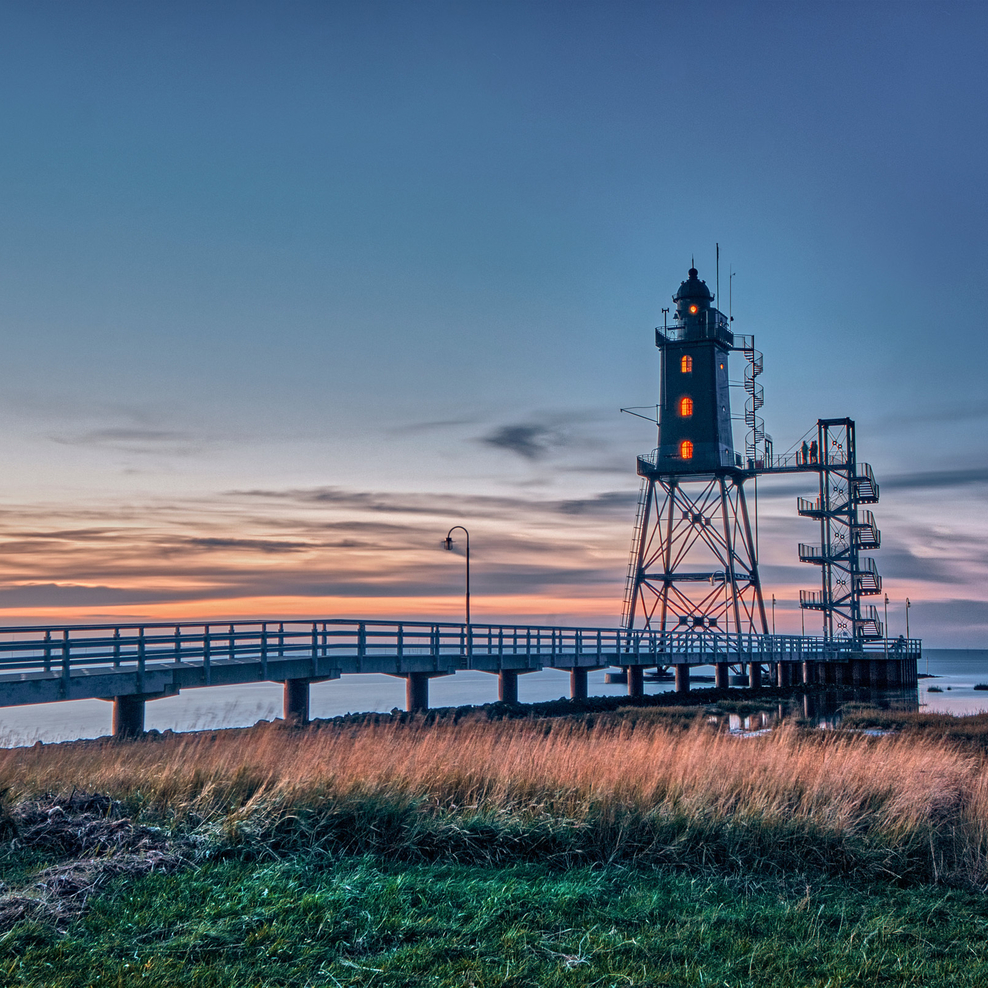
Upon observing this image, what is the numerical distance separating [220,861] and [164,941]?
1908mm

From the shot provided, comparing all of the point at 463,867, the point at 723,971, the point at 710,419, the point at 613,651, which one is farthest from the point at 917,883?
the point at 710,419

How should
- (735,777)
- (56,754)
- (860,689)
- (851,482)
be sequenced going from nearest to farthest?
(735,777), (56,754), (860,689), (851,482)

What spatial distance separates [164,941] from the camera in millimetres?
6281

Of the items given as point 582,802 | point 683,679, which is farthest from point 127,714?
point 683,679

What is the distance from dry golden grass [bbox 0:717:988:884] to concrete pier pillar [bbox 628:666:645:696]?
27571mm

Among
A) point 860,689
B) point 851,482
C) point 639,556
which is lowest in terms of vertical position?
point 860,689

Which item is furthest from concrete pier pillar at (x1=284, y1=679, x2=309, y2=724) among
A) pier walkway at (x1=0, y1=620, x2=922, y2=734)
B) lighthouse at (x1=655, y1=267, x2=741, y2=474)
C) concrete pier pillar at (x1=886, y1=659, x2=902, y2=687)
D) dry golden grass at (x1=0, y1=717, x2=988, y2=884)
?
concrete pier pillar at (x1=886, y1=659, x2=902, y2=687)

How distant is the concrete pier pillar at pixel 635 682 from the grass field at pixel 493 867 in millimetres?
27076

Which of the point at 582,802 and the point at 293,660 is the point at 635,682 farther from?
the point at 582,802

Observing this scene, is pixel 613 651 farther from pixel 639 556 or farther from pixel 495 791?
pixel 495 791

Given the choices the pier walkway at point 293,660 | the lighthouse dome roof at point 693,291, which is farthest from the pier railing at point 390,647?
the lighthouse dome roof at point 693,291

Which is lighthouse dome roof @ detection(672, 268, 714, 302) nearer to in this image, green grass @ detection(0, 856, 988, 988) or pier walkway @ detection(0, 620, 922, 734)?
pier walkway @ detection(0, 620, 922, 734)

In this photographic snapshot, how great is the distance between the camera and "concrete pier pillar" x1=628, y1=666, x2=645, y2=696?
39.6 metres

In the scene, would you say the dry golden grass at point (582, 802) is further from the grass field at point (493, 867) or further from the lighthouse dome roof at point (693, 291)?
the lighthouse dome roof at point (693, 291)
